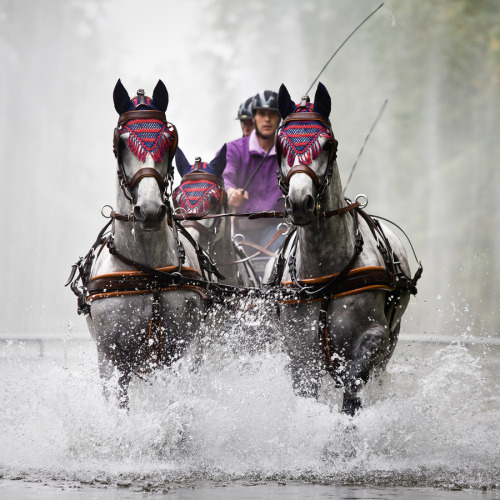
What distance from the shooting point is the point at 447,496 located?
17.0ft

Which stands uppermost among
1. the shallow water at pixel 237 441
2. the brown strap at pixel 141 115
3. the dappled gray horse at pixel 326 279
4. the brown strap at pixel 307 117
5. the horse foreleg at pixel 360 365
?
the brown strap at pixel 141 115

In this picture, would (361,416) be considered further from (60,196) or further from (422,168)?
(60,196)

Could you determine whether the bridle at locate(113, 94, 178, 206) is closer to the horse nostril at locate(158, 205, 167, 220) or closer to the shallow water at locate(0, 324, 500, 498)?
the horse nostril at locate(158, 205, 167, 220)

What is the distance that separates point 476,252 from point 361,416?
810 inches

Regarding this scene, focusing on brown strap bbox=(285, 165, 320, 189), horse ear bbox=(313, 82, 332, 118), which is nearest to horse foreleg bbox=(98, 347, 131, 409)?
brown strap bbox=(285, 165, 320, 189)

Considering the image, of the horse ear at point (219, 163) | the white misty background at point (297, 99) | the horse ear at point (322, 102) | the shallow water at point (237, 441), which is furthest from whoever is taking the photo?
the white misty background at point (297, 99)

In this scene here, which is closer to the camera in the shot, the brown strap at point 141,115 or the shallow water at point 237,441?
the shallow water at point 237,441

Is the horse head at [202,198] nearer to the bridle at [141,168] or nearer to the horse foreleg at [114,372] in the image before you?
the bridle at [141,168]

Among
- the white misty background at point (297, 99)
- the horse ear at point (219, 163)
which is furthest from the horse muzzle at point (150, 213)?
the white misty background at point (297, 99)

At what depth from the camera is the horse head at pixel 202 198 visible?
780 cm

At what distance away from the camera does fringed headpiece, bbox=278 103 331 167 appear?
6039mm

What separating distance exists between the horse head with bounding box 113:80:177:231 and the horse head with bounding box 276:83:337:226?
0.73 m

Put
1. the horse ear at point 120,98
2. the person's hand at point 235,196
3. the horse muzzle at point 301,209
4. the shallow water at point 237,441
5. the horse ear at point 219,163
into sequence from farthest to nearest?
1. the person's hand at point 235,196
2. the horse ear at point 219,163
3. the horse ear at point 120,98
4. the horse muzzle at point 301,209
5. the shallow water at point 237,441

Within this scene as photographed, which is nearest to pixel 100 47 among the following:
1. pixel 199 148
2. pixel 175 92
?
pixel 175 92
